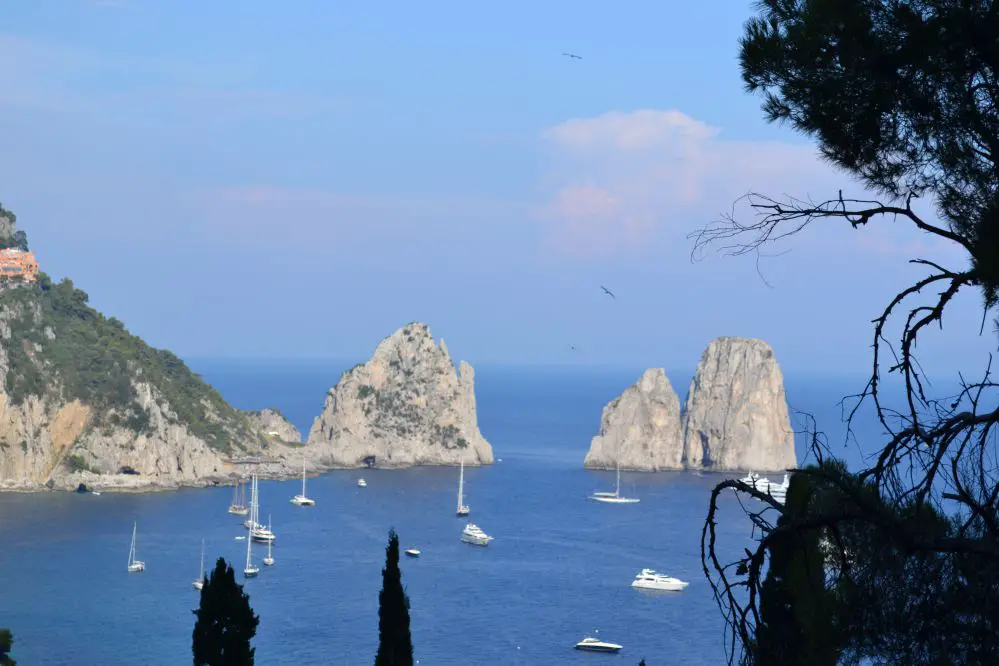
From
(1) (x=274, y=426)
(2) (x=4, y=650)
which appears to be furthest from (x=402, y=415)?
(2) (x=4, y=650)

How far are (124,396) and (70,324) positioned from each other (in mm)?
11405

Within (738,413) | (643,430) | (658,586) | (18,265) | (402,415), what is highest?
(18,265)

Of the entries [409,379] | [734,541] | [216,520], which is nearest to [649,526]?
[734,541]

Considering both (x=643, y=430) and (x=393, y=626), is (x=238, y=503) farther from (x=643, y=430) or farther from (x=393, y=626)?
(x=393, y=626)

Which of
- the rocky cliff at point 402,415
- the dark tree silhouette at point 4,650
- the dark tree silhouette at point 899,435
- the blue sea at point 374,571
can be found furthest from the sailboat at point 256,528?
the dark tree silhouette at point 899,435

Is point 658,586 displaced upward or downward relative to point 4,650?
downward

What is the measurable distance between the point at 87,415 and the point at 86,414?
0.31ft

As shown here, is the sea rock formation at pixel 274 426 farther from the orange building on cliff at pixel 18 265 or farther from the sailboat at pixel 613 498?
the sailboat at pixel 613 498

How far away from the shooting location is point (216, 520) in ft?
240

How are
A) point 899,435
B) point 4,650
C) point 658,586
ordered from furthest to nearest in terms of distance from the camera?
point 658,586 < point 4,650 < point 899,435

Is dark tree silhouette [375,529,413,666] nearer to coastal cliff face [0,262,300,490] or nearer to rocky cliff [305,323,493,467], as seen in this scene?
coastal cliff face [0,262,300,490]

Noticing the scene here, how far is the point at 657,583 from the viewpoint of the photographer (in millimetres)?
54188

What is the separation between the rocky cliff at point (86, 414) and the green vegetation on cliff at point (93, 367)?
0.30 feet

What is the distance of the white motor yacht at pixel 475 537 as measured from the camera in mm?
67188
